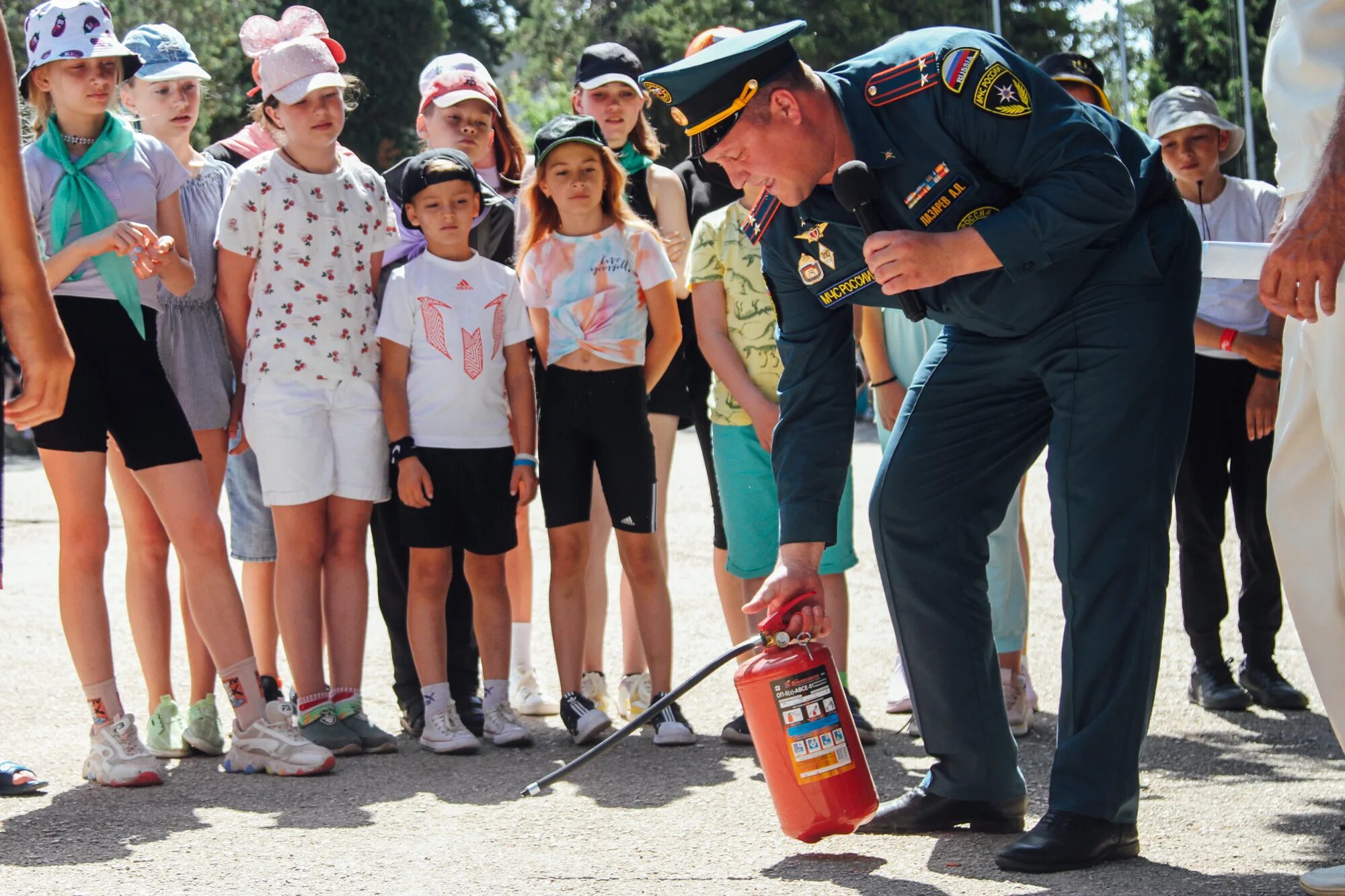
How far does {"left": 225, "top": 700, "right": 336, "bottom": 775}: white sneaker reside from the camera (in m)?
4.73

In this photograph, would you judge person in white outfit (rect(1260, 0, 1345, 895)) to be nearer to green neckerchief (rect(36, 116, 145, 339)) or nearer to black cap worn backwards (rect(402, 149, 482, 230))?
black cap worn backwards (rect(402, 149, 482, 230))

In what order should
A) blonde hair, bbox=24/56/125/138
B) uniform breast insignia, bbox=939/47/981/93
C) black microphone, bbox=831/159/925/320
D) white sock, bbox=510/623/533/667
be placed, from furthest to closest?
1. white sock, bbox=510/623/533/667
2. blonde hair, bbox=24/56/125/138
3. uniform breast insignia, bbox=939/47/981/93
4. black microphone, bbox=831/159/925/320

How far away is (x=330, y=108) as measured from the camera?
5309 mm

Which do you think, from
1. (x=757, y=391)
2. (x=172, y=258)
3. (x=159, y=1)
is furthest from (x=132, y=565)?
(x=159, y=1)

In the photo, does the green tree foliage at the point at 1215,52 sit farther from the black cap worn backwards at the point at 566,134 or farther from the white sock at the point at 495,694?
the white sock at the point at 495,694

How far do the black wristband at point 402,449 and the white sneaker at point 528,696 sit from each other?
3.51ft

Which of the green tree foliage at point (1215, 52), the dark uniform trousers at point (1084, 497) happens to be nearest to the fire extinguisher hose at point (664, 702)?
the dark uniform trousers at point (1084, 497)

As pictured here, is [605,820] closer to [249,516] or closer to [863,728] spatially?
[863,728]

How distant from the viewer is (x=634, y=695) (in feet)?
18.7

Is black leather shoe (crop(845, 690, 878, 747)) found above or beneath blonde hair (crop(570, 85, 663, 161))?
beneath

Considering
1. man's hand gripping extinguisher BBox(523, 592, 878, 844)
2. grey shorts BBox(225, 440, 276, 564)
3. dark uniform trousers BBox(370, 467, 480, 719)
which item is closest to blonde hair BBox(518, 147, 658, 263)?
dark uniform trousers BBox(370, 467, 480, 719)

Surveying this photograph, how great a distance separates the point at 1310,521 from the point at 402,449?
2896 millimetres

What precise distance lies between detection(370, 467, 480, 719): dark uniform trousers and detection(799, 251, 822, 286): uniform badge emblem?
2379 millimetres

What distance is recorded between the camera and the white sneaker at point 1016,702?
205 inches
